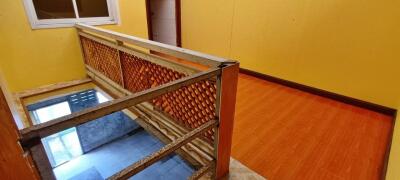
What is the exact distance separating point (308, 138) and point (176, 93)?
53.1 inches

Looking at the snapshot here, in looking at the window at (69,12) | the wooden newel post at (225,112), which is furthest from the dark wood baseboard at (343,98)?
the window at (69,12)

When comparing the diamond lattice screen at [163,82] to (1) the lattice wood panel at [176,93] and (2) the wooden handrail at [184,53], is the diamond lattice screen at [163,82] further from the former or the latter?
(2) the wooden handrail at [184,53]

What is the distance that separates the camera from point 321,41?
2.58m

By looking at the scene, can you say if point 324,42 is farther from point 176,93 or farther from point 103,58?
point 103,58

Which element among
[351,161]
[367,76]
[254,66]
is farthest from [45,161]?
[254,66]

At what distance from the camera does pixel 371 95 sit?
2.37m

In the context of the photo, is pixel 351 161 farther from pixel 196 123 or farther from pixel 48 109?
pixel 48 109

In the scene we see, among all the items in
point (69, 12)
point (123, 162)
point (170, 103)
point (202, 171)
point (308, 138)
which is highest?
point (69, 12)

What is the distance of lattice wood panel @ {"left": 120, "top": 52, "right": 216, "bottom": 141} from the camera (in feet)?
4.42

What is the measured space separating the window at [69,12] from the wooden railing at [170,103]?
38 centimetres

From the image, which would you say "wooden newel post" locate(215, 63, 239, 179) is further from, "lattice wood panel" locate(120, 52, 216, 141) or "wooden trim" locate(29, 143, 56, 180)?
"wooden trim" locate(29, 143, 56, 180)

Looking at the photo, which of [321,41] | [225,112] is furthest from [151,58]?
[321,41]

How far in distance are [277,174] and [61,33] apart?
3.12 metres

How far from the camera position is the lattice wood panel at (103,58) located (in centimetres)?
232
